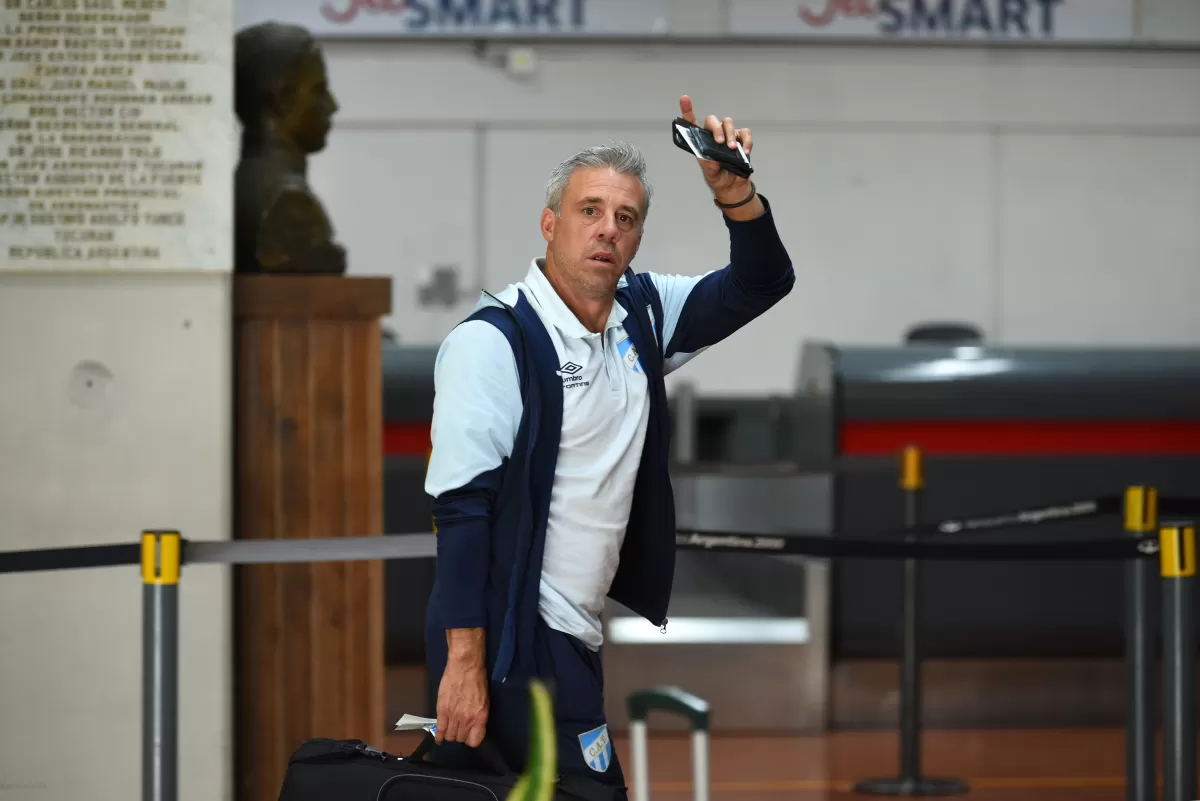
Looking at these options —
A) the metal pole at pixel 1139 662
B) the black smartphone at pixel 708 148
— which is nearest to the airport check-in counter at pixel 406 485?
the metal pole at pixel 1139 662

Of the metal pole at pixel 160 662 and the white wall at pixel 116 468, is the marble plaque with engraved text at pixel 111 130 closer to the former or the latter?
the white wall at pixel 116 468

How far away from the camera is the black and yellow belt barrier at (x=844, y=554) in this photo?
9.21ft

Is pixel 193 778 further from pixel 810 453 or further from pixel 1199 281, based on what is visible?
pixel 1199 281

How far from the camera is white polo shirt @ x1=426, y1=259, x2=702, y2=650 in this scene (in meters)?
2.08

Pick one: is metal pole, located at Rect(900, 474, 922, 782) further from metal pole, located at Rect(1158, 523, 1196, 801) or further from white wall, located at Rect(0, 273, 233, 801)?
white wall, located at Rect(0, 273, 233, 801)

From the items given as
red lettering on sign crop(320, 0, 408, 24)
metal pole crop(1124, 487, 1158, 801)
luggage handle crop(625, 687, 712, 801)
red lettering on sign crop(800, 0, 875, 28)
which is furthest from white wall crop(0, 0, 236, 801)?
red lettering on sign crop(800, 0, 875, 28)

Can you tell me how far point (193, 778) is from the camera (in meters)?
3.58

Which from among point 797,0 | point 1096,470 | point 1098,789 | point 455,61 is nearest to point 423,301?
point 455,61

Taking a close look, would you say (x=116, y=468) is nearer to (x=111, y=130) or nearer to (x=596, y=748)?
(x=111, y=130)

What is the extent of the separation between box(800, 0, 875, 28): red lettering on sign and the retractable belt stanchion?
650cm

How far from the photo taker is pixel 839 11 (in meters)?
10.5

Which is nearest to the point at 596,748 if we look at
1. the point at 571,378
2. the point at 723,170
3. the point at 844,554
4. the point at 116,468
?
the point at 571,378

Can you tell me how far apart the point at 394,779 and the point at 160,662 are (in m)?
0.97

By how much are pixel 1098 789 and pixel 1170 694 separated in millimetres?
1624
